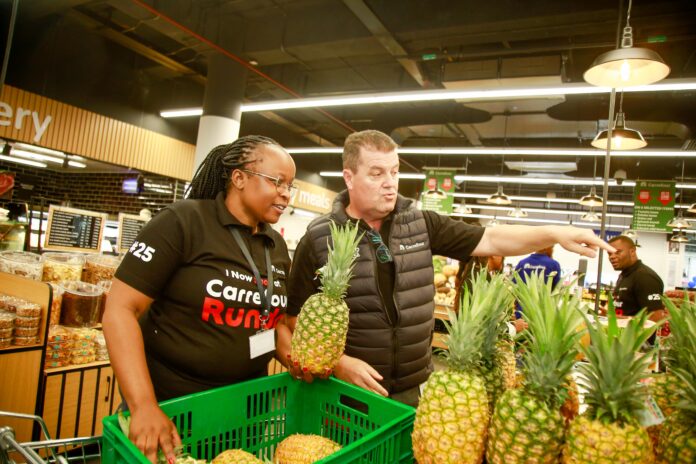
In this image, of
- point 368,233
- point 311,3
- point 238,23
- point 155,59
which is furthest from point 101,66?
point 368,233

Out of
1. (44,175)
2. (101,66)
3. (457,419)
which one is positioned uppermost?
(101,66)

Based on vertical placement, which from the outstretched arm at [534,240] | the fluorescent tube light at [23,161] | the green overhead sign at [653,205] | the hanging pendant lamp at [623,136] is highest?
the green overhead sign at [653,205]

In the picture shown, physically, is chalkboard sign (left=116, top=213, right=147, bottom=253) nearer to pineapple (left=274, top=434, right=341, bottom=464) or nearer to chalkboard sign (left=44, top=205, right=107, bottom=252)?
chalkboard sign (left=44, top=205, right=107, bottom=252)

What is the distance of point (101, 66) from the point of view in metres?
8.71

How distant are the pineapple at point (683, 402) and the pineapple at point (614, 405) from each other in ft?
0.18

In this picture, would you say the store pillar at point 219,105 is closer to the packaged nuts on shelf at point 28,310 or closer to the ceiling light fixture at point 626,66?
the packaged nuts on shelf at point 28,310

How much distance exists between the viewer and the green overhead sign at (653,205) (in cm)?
1180

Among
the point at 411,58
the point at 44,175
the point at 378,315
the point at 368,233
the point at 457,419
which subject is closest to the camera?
the point at 457,419

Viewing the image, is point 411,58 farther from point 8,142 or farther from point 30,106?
point 8,142

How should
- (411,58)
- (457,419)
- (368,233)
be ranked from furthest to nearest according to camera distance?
1. (411,58)
2. (368,233)
3. (457,419)

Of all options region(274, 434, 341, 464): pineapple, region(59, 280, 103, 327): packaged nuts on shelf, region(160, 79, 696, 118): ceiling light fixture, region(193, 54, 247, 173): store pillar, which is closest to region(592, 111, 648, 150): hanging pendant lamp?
region(160, 79, 696, 118): ceiling light fixture

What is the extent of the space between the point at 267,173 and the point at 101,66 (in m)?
8.96

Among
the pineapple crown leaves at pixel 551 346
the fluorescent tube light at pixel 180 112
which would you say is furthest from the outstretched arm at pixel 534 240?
the fluorescent tube light at pixel 180 112

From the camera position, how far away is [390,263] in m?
2.05
